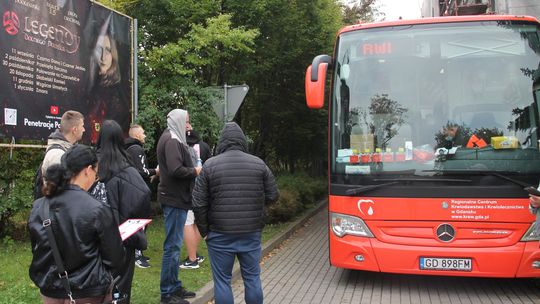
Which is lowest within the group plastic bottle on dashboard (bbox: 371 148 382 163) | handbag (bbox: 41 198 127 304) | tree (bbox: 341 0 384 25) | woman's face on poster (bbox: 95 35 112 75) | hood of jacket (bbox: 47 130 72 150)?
handbag (bbox: 41 198 127 304)

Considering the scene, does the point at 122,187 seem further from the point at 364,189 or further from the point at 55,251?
the point at 364,189

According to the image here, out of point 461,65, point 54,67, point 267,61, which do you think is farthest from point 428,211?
point 267,61

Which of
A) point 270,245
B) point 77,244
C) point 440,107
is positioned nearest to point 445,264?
point 440,107

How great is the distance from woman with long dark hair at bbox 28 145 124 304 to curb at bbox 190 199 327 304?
2.84 meters

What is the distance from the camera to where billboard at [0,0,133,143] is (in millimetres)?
6633

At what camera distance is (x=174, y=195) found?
18.2ft

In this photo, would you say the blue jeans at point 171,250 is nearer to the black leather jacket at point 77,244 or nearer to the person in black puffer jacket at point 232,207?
the person in black puffer jacket at point 232,207

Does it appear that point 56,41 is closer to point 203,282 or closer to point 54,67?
point 54,67

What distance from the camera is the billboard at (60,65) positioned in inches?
261

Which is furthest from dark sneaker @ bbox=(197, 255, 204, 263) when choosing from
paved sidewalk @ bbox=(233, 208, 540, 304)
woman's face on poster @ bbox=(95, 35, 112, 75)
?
woman's face on poster @ bbox=(95, 35, 112, 75)

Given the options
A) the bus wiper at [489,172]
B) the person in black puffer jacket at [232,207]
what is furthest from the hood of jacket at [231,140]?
the bus wiper at [489,172]

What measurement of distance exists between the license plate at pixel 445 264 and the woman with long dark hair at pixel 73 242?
13.7 feet

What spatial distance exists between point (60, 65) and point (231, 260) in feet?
14.6

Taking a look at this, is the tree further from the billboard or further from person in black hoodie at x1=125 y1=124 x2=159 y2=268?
person in black hoodie at x1=125 y1=124 x2=159 y2=268
